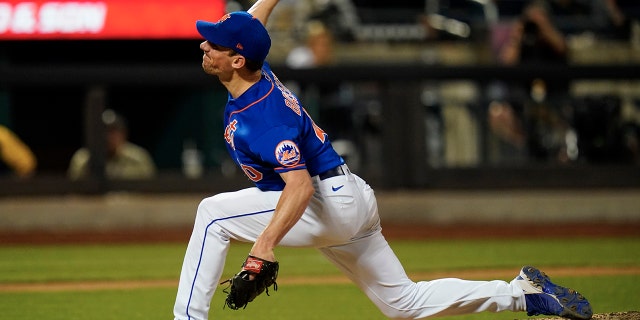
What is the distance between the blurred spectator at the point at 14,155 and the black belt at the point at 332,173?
25.3ft

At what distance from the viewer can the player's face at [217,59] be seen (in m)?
4.26

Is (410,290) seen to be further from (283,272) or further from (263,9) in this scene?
(283,272)

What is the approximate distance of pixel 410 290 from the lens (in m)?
4.50

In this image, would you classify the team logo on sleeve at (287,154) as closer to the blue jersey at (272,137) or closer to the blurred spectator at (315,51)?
the blue jersey at (272,137)

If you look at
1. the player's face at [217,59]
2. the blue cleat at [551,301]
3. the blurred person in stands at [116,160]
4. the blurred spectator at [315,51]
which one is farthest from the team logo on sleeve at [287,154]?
the blurred spectator at [315,51]

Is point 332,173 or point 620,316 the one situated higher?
point 332,173

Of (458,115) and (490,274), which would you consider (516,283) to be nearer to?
(490,274)

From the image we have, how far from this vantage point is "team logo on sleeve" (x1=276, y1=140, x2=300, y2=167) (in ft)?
13.2

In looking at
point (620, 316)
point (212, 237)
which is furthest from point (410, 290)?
point (620, 316)

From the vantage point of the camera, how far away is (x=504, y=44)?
1282cm

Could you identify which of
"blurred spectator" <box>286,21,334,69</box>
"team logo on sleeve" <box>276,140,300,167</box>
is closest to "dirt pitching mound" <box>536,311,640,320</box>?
"team logo on sleeve" <box>276,140,300,167</box>

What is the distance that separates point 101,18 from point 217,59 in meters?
8.20

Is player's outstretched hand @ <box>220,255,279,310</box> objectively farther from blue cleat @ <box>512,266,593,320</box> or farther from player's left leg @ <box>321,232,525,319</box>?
blue cleat @ <box>512,266,593,320</box>

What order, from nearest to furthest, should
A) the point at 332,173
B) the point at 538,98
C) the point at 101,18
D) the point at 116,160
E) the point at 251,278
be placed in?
the point at 251,278 < the point at 332,173 < the point at 538,98 < the point at 116,160 < the point at 101,18
